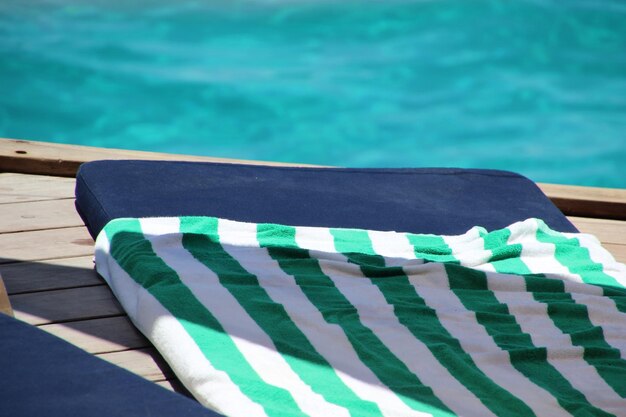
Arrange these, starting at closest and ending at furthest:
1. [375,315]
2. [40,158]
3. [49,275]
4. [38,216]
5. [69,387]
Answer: [69,387] < [375,315] < [49,275] < [38,216] < [40,158]

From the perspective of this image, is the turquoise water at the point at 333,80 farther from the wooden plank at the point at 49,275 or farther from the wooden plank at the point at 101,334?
the wooden plank at the point at 101,334

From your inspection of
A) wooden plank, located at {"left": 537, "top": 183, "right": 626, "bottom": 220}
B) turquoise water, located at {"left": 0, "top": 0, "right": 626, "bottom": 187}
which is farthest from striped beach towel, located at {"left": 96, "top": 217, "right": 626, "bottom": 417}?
turquoise water, located at {"left": 0, "top": 0, "right": 626, "bottom": 187}

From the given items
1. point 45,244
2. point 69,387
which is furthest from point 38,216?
point 69,387

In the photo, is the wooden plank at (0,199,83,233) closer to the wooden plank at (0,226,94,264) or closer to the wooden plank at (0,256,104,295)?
the wooden plank at (0,226,94,264)

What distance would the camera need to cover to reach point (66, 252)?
1983 mm

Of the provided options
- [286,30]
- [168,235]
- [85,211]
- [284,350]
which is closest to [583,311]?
[284,350]

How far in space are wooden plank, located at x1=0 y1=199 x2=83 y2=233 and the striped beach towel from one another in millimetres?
321

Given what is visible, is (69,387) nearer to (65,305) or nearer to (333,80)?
(65,305)

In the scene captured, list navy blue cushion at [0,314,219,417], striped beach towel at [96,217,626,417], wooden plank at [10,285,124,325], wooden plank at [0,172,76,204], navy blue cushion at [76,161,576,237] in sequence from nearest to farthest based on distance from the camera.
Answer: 1. navy blue cushion at [0,314,219,417]
2. striped beach towel at [96,217,626,417]
3. wooden plank at [10,285,124,325]
4. navy blue cushion at [76,161,576,237]
5. wooden plank at [0,172,76,204]

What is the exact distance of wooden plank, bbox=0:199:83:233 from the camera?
2.13 metres

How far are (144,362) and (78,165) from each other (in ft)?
3.83

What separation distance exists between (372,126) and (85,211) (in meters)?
3.52

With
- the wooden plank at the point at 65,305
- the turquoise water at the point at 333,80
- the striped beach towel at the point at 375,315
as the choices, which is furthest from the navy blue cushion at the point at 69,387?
the turquoise water at the point at 333,80

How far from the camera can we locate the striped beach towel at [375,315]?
138cm
